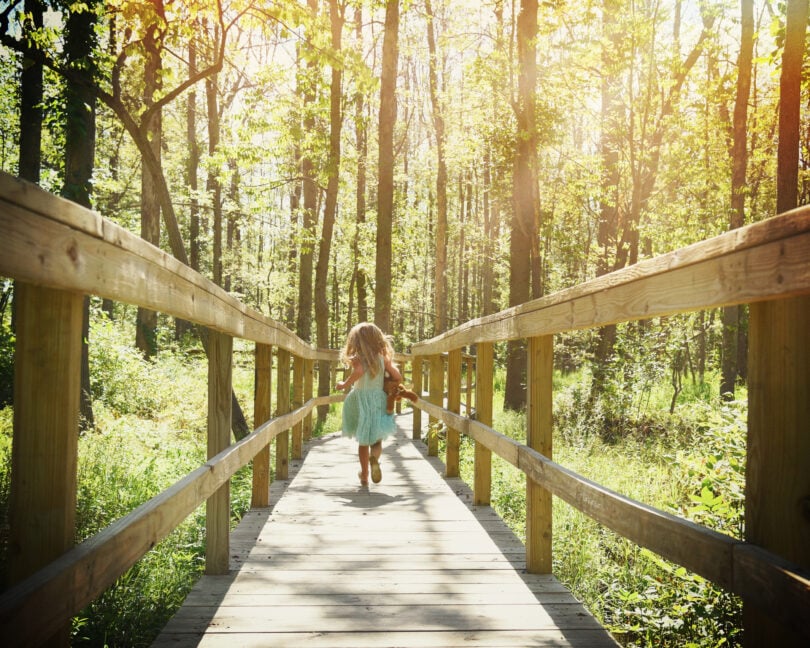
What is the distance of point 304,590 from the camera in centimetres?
337

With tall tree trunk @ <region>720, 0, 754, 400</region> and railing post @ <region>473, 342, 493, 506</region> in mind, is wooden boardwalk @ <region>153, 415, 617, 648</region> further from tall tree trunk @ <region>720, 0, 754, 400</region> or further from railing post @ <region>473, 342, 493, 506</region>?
tall tree trunk @ <region>720, 0, 754, 400</region>

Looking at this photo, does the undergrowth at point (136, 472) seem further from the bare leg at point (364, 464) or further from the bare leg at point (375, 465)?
the bare leg at point (375, 465)

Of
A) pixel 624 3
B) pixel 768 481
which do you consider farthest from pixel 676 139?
pixel 768 481

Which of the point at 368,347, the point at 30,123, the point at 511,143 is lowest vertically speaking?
the point at 368,347

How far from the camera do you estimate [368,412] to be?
653cm

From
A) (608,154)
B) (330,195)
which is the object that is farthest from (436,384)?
(608,154)

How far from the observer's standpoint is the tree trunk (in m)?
9.39

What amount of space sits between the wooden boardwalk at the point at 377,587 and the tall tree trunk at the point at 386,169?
316 inches

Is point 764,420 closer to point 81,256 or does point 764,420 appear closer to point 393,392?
point 81,256

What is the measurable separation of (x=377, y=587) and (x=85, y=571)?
6.68 feet

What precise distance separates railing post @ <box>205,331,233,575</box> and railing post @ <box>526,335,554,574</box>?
1655 millimetres

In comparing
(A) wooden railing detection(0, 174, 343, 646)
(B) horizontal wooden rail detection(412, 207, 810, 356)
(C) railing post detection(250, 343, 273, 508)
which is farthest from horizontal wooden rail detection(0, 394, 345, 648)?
(C) railing post detection(250, 343, 273, 508)

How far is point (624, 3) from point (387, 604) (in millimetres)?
14036

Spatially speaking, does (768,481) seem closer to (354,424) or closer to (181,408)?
(354,424)
